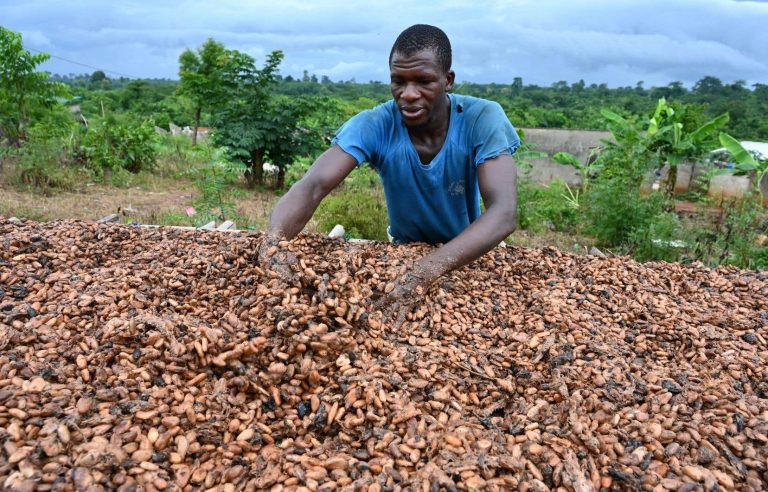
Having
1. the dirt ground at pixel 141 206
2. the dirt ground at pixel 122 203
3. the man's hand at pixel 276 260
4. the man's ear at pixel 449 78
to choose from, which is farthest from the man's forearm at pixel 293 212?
the dirt ground at pixel 122 203

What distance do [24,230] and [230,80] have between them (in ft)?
23.6

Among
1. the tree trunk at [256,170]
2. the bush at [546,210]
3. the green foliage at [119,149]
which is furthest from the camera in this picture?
the tree trunk at [256,170]

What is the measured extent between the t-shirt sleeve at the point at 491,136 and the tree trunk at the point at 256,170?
24.3 ft

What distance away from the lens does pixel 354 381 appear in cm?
155

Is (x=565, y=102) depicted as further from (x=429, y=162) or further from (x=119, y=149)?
(x=429, y=162)

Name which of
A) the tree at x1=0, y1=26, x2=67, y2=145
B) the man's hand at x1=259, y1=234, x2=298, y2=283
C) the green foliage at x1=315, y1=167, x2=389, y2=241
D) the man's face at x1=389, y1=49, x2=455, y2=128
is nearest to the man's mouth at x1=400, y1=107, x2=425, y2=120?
the man's face at x1=389, y1=49, x2=455, y2=128

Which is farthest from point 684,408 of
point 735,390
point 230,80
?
point 230,80

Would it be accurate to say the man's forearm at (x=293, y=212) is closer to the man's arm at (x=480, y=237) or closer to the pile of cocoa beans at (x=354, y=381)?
the pile of cocoa beans at (x=354, y=381)

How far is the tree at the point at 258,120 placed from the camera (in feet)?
29.8

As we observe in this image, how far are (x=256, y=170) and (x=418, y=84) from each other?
7679 mm

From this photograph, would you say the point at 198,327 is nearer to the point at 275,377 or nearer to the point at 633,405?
the point at 275,377

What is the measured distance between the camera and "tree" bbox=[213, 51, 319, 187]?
909 cm

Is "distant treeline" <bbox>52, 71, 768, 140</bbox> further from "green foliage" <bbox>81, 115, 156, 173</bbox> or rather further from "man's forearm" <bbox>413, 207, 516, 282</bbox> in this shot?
"man's forearm" <bbox>413, 207, 516, 282</bbox>

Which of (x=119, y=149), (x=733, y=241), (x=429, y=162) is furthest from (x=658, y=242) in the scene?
(x=119, y=149)
